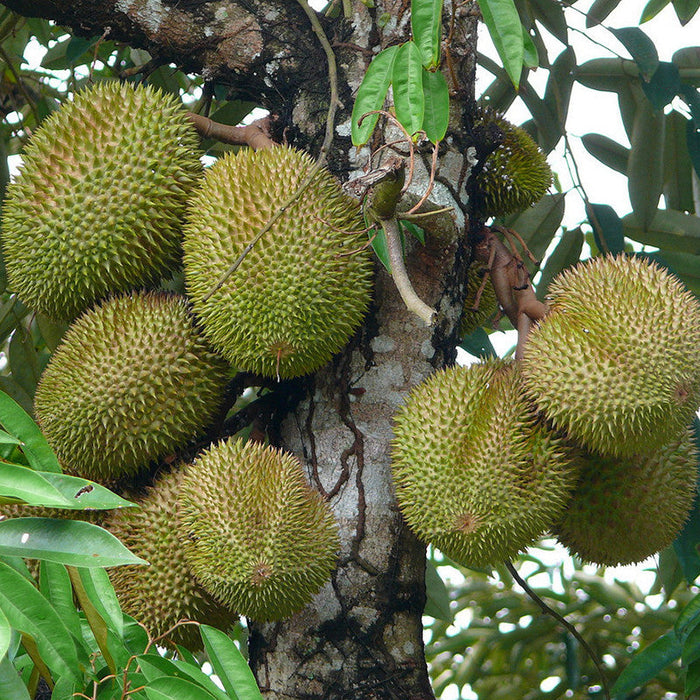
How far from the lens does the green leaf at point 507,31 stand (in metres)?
1.36

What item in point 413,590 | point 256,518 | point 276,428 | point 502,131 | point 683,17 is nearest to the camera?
point 256,518

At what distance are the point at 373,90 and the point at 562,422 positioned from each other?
694mm

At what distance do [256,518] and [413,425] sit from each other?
0.36m

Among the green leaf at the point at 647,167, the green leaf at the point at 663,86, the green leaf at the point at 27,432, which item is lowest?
the green leaf at the point at 27,432

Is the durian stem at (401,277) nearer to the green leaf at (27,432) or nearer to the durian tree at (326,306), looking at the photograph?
the durian tree at (326,306)

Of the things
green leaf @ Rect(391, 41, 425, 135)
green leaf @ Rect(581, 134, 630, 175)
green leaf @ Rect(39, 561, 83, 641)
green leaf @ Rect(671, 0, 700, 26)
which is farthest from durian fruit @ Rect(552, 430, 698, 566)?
green leaf @ Rect(671, 0, 700, 26)

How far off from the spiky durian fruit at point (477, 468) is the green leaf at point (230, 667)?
49 cm

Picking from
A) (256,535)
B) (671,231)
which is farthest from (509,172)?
(256,535)

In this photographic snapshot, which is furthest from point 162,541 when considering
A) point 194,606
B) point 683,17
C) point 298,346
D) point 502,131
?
point 683,17

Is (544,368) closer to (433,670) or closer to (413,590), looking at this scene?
(413,590)

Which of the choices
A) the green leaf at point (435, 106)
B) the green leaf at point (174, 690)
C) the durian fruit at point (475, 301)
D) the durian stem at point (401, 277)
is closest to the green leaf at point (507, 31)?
the green leaf at point (435, 106)

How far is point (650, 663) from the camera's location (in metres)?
1.79

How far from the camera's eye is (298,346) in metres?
1.57

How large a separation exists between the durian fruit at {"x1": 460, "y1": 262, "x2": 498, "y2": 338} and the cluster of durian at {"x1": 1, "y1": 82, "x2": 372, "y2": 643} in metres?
0.49
